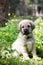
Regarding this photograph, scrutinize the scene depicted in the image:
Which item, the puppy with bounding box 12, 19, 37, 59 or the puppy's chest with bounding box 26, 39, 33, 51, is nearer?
the puppy with bounding box 12, 19, 37, 59

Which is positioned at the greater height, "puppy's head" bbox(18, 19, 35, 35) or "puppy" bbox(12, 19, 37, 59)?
"puppy's head" bbox(18, 19, 35, 35)

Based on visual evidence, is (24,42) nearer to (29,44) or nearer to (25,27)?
(29,44)

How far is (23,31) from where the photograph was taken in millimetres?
8961

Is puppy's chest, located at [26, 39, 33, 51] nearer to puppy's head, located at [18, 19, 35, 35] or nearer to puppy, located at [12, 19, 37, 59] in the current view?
A: puppy, located at [12, 19, 37, 59]

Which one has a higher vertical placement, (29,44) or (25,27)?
(25,27)

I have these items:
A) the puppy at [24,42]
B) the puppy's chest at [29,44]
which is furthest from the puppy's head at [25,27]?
the puppy's chest at [29,44]

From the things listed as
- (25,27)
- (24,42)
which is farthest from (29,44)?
(25,27)

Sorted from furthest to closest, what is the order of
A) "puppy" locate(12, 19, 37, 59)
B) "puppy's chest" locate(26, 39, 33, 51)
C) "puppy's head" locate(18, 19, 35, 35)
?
1. "puppy's chest" locate(26, 39, 33, 51)
2. "puppy" locate(12, 19, 37, 59)
3. "puppy's head" locate(18, 19, 35, 35)

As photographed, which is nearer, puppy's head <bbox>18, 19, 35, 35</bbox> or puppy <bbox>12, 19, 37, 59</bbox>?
puppy's head <bbox>18, 19, 35, 35</bbox>

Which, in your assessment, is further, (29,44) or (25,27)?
(29,44)

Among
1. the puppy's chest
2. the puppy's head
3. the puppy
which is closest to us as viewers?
the puppy's head

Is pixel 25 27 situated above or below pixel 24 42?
above

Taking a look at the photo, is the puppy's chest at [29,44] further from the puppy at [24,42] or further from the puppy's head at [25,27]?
the puppy's head at [25,27]

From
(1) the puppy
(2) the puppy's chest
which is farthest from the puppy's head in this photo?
(2) the puppy's chest
